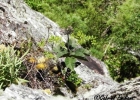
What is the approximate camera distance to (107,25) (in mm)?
10516

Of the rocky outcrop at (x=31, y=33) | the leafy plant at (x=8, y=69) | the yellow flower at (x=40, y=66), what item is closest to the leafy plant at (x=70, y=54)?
the yellow flower at (x=40, y=66)

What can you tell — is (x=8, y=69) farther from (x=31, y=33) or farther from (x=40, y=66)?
(x=31, y=33)

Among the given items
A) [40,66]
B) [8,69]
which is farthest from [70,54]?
[8,69]

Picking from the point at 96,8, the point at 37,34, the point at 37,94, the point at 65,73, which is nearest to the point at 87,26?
the point at 96,8

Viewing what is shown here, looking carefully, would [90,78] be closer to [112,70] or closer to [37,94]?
[37,94]

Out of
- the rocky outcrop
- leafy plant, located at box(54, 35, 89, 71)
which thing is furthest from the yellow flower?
the rocky outcrop

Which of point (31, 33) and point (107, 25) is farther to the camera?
point (107, 25)

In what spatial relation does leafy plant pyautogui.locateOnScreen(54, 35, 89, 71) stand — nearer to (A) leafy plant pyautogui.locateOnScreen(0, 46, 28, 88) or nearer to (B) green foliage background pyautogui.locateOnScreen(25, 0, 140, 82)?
(A) leafy plant pyautogui.locateOnScreen(0, 46, 28, 88)

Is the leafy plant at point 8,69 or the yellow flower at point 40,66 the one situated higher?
the yellow flower at point 40,66

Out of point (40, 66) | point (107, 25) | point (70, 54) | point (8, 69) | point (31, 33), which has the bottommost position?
point (8, 69)

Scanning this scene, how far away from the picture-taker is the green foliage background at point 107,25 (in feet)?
29.6

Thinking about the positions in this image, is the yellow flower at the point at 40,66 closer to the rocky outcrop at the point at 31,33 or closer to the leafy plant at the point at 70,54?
the leafy plant at the point at 70,54

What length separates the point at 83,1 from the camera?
1142cm


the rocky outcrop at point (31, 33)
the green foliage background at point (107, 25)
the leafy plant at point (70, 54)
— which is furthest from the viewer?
the green foliage background at point (107, 25)
